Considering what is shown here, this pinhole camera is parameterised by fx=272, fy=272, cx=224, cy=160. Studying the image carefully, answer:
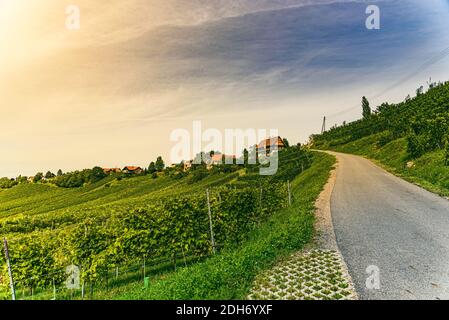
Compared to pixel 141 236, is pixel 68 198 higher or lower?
lower

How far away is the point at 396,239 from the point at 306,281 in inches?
186

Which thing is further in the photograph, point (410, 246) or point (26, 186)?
point (26, 186)

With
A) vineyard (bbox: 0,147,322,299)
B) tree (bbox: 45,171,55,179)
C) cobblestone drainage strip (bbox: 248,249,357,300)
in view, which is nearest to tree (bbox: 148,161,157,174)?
tree (bbox: 45,171,55,179)

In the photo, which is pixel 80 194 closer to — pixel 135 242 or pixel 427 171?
pixel 135 242

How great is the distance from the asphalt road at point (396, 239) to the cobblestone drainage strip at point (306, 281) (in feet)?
1.03

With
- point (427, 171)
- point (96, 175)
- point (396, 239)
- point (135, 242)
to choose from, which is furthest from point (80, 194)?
point (396, 239)

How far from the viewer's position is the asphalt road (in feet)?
19.4

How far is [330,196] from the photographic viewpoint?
55.4 ft

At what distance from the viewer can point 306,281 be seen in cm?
616

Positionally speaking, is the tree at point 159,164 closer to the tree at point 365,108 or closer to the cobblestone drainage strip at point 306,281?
the tree at point 365,108

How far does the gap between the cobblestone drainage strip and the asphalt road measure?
0.32 meters
